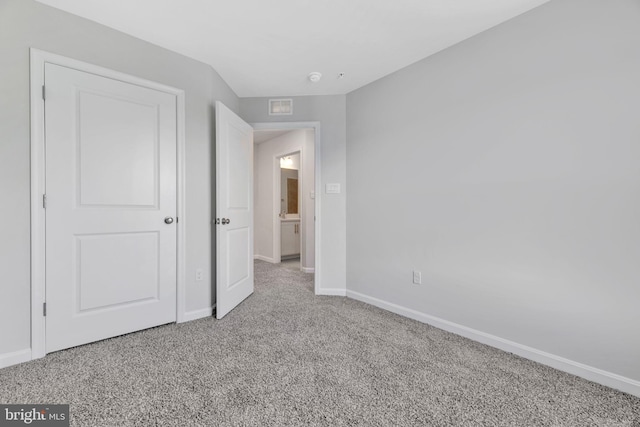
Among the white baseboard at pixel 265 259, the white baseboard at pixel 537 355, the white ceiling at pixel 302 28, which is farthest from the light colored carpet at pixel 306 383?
the white baseboard at pixel 265 259

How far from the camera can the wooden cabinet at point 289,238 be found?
5.54 m

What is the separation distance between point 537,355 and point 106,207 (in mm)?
3200

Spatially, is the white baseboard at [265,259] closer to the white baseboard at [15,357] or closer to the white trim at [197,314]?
the white trim at [197,314]

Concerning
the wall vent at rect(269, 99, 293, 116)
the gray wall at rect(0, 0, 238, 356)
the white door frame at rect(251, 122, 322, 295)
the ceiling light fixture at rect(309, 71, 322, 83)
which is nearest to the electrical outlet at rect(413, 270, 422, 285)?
the white door frame at rect(251, 122, 322, 295)

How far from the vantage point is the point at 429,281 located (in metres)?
2.36

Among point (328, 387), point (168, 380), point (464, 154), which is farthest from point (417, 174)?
point (168, 380)

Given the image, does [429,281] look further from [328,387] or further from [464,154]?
[328,387]

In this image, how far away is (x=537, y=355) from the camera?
1.75 m

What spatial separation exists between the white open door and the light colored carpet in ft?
1.58

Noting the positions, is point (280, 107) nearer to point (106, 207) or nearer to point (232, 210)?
point (232, 210)

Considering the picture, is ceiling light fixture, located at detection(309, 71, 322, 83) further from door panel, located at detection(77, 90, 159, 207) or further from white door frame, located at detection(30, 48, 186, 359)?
white door frame, located at detection(30, 48, 186, 359)

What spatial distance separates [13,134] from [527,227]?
11.1 ft

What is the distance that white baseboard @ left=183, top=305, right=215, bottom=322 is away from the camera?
93.4 inches

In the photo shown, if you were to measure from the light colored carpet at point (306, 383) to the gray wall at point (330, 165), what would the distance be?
3.30 feet
